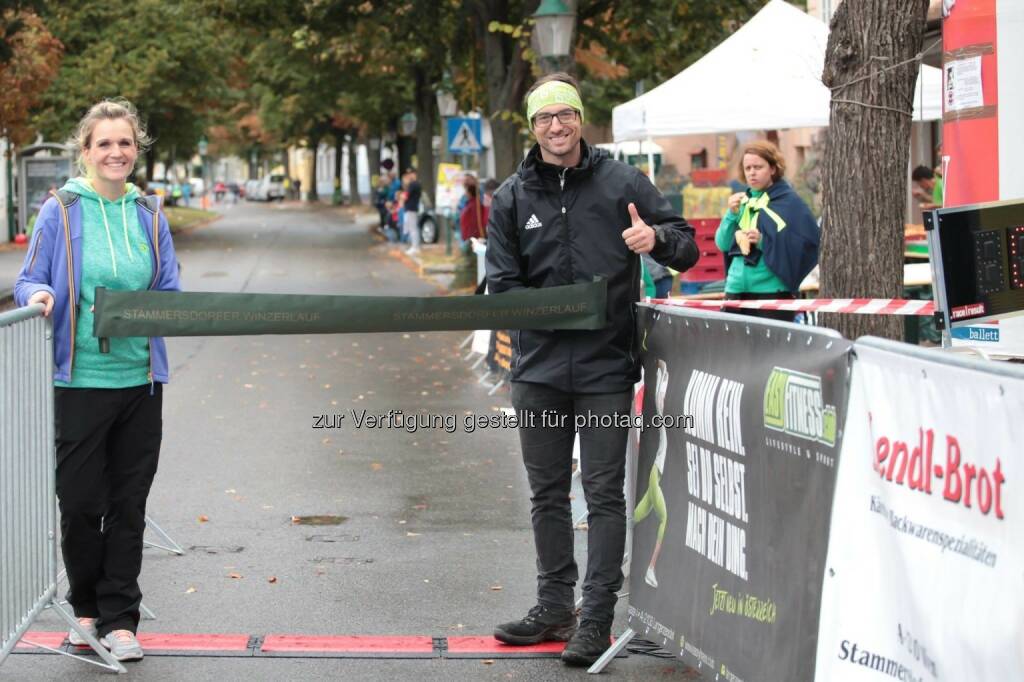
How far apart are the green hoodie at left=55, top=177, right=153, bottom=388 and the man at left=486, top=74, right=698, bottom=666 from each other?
1.30 metres

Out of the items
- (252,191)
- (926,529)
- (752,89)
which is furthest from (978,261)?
(252,191)

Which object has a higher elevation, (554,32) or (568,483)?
(554,32)

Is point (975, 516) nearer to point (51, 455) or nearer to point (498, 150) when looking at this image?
point (51, 455)

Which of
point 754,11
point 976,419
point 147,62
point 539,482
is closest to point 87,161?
point 539,482

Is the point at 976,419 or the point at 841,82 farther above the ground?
the point at 841,82

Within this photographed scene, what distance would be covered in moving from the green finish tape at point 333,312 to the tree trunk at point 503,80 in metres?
16.6

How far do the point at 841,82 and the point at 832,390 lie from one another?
12.9ft

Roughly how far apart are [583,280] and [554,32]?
36.1ft

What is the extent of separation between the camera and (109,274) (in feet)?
17.9

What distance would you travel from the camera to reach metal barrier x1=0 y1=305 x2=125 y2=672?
4887mm

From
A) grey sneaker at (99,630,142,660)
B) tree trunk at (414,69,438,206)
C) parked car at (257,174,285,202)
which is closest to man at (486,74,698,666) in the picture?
grey sneaker at (99,630,142,660)

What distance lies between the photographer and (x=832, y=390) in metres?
4.04

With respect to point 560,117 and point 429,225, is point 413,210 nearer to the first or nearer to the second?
point 429,225

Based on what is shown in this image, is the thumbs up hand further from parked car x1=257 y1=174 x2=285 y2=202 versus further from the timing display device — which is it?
parked car x1=257 y1=174 x2=285 y2=202
